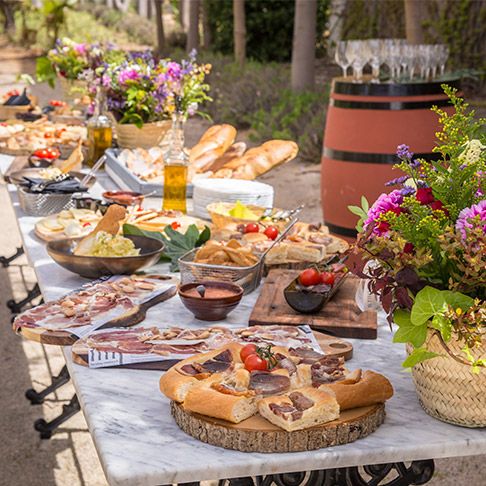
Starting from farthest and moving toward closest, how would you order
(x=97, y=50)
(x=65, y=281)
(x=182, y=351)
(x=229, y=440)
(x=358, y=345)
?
(x=97, y=50) → (x=65, y=281) → (x=358, y=345) → (x=182, y=351) → (x=229, y=440)

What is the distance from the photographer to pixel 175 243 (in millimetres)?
2715

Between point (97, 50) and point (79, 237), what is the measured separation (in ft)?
10.3

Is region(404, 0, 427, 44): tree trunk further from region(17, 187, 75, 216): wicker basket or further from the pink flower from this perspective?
the pink flower

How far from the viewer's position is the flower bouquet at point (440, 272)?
1562 mm

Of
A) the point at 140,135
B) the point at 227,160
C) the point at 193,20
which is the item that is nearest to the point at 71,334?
the point at 227,160

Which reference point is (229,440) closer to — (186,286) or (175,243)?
(186,286)

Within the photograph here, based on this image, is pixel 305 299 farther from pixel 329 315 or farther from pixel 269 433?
pixel 269 433

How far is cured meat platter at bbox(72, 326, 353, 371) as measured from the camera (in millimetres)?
1890

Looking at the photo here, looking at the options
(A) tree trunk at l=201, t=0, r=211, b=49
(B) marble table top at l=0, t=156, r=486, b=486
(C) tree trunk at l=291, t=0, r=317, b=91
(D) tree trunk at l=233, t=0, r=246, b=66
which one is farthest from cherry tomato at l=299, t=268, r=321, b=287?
(A) tree trunk at l=201, t=0, r=211, b=49

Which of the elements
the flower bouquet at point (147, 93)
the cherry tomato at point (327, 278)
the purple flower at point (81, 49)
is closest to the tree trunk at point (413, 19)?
the purple flower at point (81, 49)

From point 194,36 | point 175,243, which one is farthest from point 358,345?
point 194,36

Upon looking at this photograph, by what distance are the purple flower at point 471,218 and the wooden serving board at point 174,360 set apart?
48 centimetres

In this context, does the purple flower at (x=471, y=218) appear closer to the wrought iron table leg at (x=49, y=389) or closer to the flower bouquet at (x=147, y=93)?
the wrought iron table leg at (x=49, y=389)

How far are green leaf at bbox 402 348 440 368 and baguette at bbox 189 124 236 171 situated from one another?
8.19 ft
